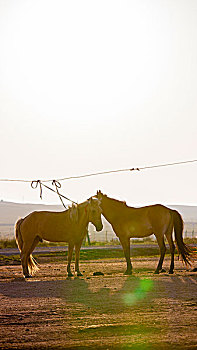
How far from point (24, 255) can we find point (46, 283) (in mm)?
2905

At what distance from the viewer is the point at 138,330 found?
7926 millimetres

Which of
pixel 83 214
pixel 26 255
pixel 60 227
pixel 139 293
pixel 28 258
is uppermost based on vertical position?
pixel 83 214

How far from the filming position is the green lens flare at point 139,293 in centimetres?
1076

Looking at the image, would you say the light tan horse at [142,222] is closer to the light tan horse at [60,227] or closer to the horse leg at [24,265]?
the light tan horse at [60,227]

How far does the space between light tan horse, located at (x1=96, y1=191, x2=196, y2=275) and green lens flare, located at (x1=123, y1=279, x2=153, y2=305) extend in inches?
126

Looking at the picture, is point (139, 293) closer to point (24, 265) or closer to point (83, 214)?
point (83, 214)

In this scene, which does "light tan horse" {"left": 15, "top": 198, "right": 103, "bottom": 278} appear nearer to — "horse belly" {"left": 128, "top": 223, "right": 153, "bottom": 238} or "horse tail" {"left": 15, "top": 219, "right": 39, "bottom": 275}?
"horse tail" {"left": 15, "top": 219, "right": 39, "bottom": 275}

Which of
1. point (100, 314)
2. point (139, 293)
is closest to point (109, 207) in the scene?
point (139, 293)

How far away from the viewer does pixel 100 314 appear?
30.5 ft

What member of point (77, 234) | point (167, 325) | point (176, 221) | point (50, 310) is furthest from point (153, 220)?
point (167, 325)

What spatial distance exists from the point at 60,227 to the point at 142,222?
8.90ft

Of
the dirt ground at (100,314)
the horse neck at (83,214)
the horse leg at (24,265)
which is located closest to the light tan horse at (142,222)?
the horse neck at (83,214)

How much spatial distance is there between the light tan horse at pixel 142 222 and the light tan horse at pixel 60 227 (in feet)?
2.69

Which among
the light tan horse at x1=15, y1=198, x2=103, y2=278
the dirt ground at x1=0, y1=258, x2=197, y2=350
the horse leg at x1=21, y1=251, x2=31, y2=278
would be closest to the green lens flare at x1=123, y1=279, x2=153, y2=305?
the dirt ground at x1=0, y1=258, x2=197, y2=350
